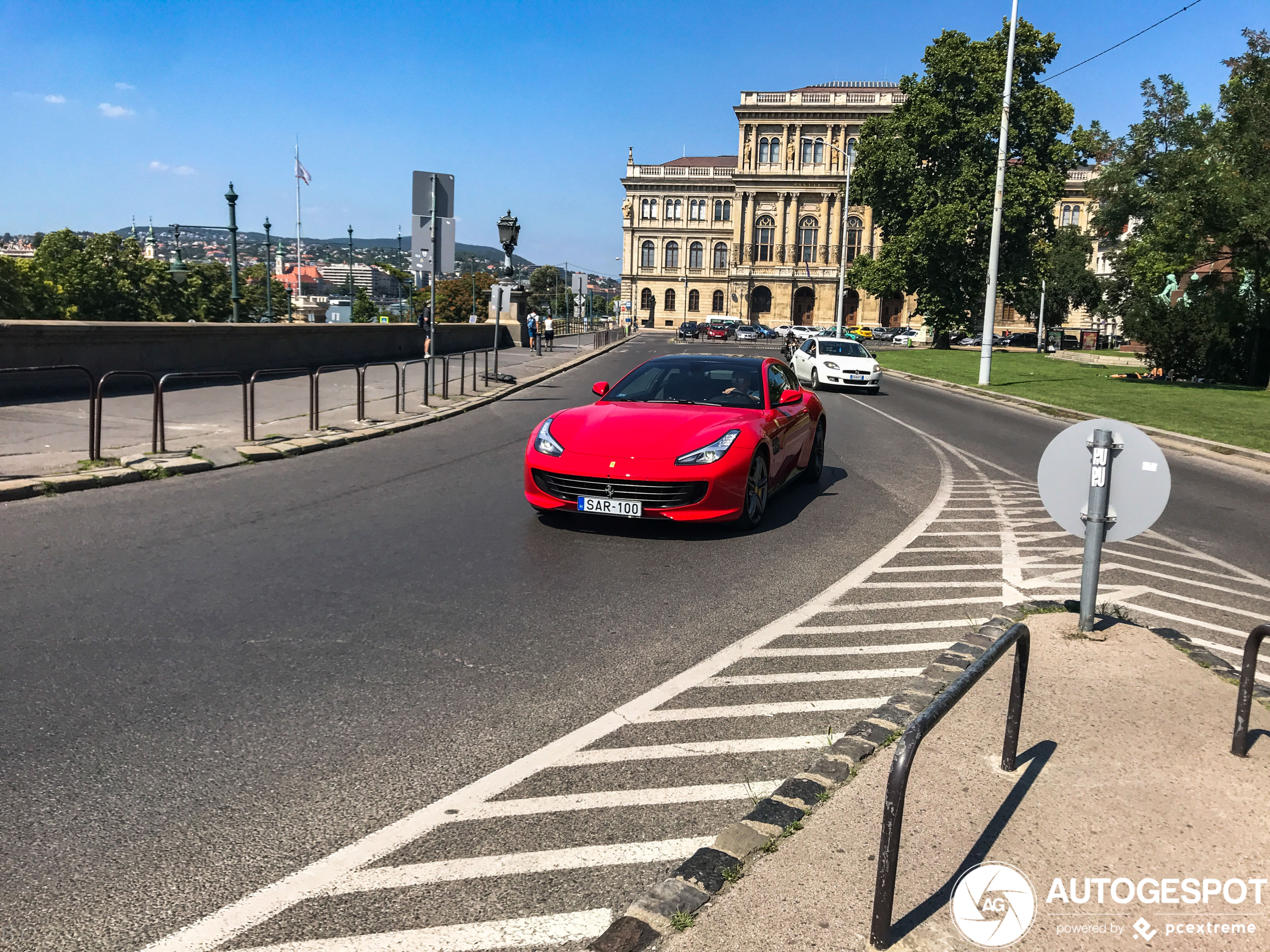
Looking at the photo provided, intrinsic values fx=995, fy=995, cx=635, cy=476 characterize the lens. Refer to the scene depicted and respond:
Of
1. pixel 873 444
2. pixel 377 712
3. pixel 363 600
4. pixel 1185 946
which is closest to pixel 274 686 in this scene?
pixel 377 712

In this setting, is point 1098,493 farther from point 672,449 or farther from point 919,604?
point 672,449

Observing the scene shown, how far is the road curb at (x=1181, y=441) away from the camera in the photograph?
14602 mm

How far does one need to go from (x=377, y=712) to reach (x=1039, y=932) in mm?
2786

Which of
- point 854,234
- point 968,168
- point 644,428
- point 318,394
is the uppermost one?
point 854,234

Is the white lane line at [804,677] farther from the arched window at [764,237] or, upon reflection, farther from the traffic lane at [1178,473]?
the arched window at [764,237]

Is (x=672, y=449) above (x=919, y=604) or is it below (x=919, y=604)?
above

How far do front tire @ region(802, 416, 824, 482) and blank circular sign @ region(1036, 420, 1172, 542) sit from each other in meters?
5.61

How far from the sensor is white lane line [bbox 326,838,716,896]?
308cm

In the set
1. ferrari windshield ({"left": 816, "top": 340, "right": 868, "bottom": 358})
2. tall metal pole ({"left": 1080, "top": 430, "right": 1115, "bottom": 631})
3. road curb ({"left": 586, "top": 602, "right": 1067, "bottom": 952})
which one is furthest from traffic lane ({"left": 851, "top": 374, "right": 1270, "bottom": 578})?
ferrari windshield ({"left": 816, "top": 340, "right": 868, "bottom": 358})

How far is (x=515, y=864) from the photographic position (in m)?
3.21

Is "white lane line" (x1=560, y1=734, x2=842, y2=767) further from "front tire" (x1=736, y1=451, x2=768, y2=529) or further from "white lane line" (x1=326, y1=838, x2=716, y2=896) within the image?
"front tire" (x1=736, y1=451, x2=768, y2=529)

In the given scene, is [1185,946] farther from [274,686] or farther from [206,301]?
[206,301]

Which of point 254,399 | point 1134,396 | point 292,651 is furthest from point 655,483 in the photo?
point 1134,396

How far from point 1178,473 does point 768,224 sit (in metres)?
105
